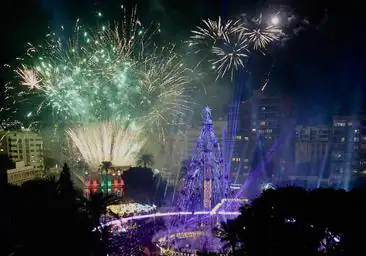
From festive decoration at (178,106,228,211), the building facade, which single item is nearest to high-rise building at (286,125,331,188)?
festive decoration at (178,106,228,211)

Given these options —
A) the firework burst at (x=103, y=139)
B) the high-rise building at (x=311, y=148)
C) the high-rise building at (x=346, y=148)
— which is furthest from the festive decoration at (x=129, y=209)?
the high-rise building at (x=311, y=148)

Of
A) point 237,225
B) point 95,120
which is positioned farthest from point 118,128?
point 237,225

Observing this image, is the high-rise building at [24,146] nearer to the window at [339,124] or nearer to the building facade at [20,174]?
the building facade at [20,174]

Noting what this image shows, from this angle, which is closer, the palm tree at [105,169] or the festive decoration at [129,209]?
the festive decoration at [129,209]

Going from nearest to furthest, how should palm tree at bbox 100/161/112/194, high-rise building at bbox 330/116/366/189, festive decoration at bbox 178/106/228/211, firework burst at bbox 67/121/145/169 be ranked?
1. festive decoration at bbox 178/106/228/211
2. firework burst at bbox 67/121/145/169
3. palm tree at bbox 100/161/112/194
4. high-rise building at bbox 330/116/366/189

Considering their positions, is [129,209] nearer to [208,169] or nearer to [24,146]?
[208,169]

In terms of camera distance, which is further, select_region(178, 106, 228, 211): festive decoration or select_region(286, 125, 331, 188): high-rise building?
select_region(286, 125, 331, 188): high-rise building

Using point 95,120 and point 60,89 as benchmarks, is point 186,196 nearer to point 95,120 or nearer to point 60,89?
point 95,120

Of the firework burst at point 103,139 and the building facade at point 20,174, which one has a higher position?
the firework burst at point 103,139

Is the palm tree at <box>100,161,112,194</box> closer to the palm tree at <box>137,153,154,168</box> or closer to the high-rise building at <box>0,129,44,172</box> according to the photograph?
the palm tree at <box>137,153,154,168</box>
